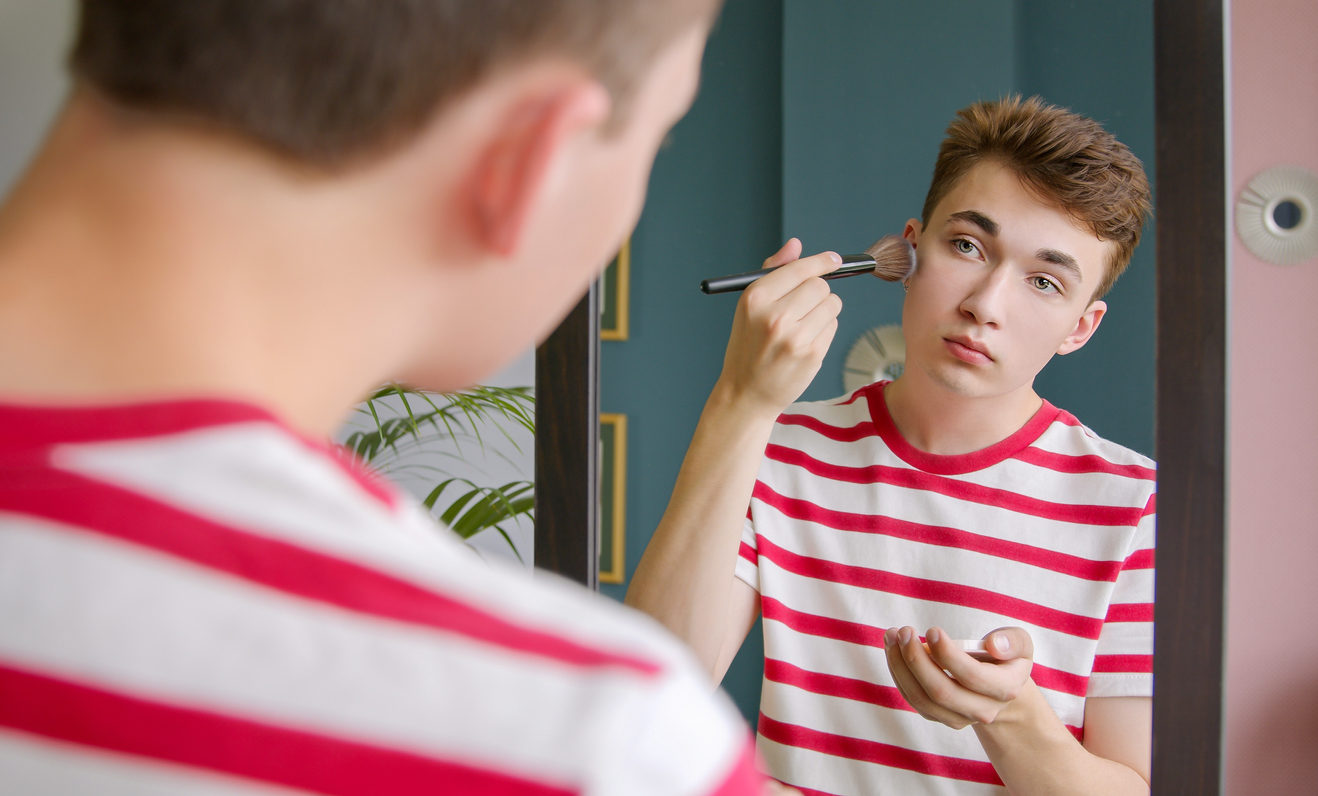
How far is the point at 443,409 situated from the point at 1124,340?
512 mm

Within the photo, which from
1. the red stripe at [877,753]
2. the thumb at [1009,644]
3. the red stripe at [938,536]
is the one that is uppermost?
the red stripe at [938,536]

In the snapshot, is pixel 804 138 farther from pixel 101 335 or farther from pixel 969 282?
pixel 101 335

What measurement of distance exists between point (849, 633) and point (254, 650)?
0.59 meters

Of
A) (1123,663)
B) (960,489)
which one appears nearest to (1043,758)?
(1123,663)

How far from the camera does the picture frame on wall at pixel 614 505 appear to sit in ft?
2.28

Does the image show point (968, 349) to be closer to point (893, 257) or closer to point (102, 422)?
point (893, 257)

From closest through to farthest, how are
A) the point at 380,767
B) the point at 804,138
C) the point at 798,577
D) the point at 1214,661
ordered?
the point at 380,767, the point at 1214,661, the point at 804,138, the point at 798,577

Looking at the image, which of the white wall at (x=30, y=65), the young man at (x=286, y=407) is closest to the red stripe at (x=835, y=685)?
the young man at (x=286, y=407)

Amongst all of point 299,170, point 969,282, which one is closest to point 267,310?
point 299,170

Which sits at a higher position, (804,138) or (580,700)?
(804,138)

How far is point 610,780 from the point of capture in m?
0.17

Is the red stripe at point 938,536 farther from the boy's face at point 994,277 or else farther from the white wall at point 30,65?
the white wall at point 30,65

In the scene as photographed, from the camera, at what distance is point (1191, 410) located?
45 centimetres

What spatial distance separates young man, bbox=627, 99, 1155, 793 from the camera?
0.60m
